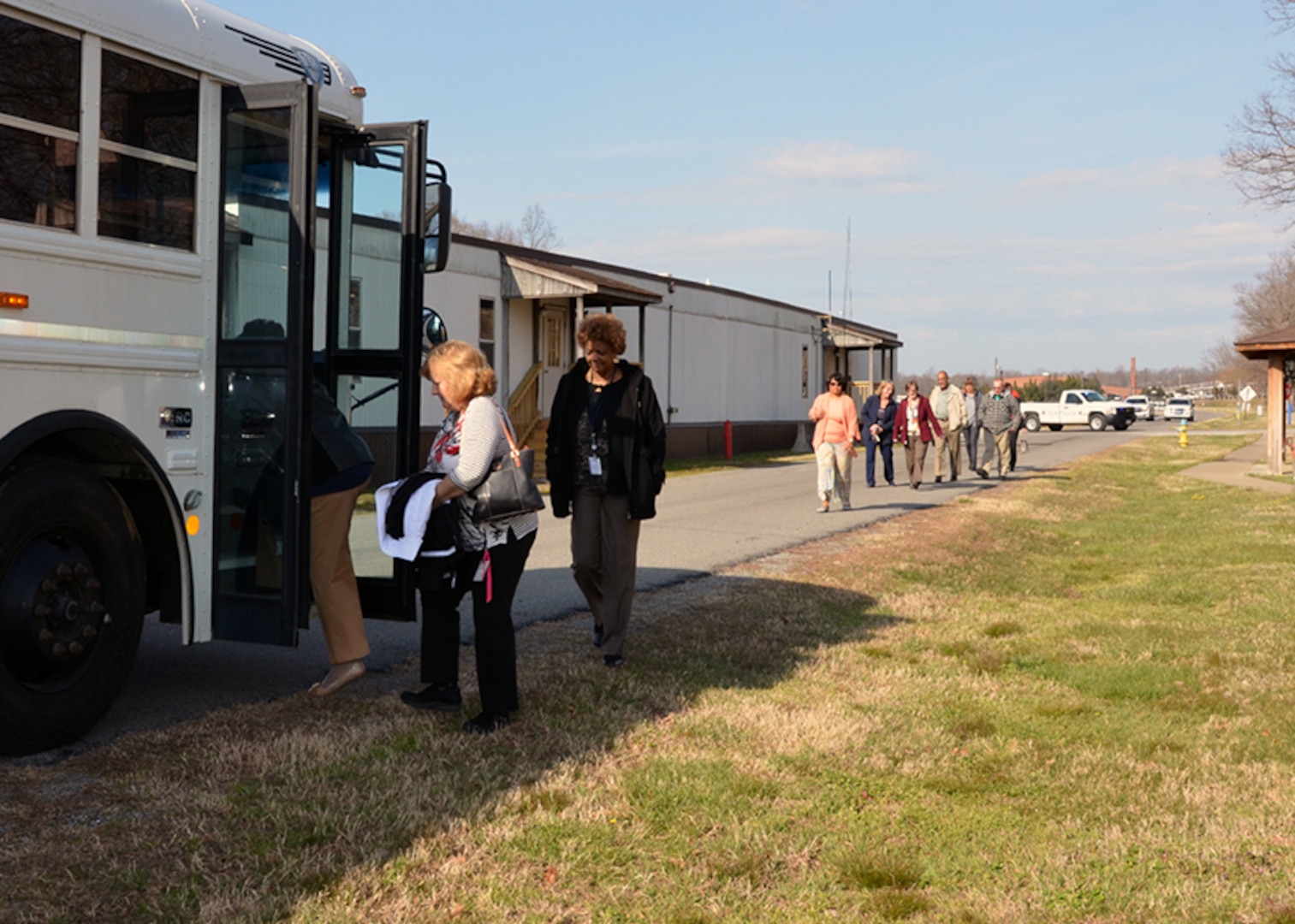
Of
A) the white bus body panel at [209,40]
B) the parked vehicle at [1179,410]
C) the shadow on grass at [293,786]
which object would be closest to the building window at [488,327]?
the shadow on grass at [293,786]

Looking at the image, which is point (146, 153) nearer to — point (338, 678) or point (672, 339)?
point (338, 678)

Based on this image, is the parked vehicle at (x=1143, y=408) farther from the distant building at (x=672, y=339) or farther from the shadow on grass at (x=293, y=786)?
the shadow on grass at (x=293, y=786)

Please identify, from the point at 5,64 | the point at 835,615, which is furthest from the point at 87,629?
the point at 835,615

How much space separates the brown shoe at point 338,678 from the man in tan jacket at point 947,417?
1614 centimetres

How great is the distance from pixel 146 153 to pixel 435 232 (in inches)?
57.5

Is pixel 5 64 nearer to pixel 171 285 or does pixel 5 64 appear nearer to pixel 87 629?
pixel 171 285

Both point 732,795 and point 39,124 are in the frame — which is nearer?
point 732,795

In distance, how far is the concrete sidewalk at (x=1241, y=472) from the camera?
20578mm

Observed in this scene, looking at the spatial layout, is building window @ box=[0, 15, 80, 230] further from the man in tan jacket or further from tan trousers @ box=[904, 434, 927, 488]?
the man in tan jacket

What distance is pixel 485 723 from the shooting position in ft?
17.4

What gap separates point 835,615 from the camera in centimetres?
851

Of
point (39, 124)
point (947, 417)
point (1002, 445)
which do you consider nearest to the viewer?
point (39, 124)

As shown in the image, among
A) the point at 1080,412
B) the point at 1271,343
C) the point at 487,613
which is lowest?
the point at 487,613

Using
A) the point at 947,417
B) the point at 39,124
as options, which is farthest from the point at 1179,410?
the point at 39,124
